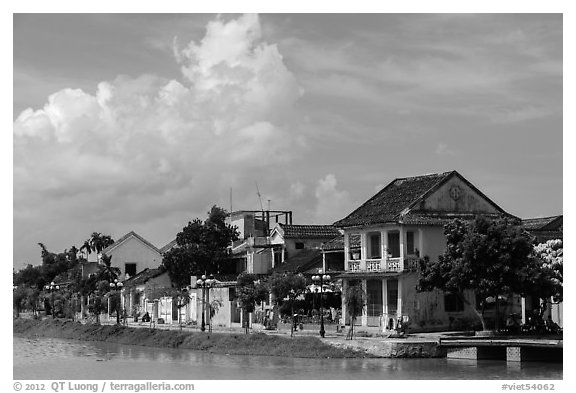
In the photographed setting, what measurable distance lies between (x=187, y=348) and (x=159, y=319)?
49.2ft

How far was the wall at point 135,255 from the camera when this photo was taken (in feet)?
262

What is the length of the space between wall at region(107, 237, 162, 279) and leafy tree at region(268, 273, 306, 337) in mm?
29782

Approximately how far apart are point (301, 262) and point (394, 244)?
32.1ft

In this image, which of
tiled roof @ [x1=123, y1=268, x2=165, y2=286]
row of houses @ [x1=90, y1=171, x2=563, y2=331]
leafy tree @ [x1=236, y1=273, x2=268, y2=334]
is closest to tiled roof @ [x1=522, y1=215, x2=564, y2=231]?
row of houses @ [x1=90, y1=171, x2=563, y2=331]

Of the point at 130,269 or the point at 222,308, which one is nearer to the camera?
the point at 222,308

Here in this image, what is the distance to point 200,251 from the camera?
64312 mm

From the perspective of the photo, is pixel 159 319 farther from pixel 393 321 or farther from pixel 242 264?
pixel 393 321

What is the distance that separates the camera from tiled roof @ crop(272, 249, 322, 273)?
56.2m

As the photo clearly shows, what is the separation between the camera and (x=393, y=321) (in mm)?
47625

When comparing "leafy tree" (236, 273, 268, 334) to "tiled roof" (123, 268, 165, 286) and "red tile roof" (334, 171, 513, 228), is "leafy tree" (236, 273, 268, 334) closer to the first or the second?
"red tile roof" (334, 171, 513, 228)

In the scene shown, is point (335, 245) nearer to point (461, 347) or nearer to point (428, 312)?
point (428, 312)

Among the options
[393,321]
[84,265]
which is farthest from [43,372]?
[84,265]

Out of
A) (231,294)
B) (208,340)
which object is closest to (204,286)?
(231,294)

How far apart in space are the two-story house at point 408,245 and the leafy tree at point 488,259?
3980 mm
